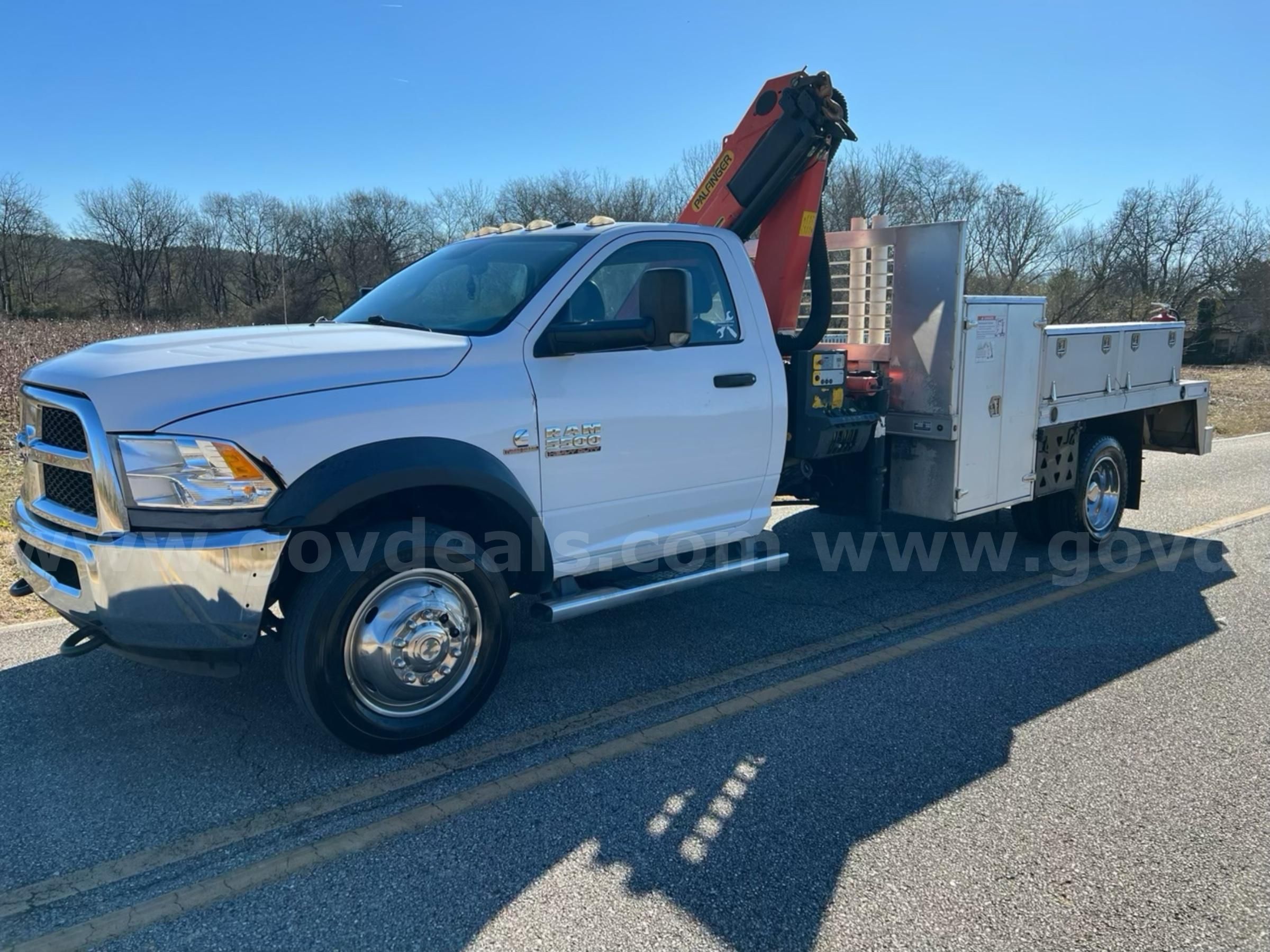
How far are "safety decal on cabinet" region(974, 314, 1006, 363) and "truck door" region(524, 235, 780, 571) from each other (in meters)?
1.67

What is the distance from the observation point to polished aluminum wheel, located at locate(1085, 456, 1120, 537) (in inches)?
289

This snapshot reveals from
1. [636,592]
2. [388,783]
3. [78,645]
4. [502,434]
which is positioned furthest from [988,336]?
[78,645]

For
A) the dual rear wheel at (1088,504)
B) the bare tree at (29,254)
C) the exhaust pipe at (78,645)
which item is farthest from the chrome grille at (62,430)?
the bare tree at (29,254)

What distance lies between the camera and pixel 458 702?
3.99 metres

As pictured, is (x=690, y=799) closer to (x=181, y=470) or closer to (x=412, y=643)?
(x=412, y=643)

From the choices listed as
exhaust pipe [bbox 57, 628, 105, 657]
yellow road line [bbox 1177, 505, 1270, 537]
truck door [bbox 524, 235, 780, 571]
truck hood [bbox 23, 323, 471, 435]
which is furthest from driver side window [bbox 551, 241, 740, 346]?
yellow road line [bbox 1177, 505, 1270, 537]

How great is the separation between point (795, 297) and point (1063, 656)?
265 cm

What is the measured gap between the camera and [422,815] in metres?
3.39

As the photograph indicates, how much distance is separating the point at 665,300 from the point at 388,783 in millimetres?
2363

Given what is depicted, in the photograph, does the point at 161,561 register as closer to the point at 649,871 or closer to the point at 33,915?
the point at 33,915

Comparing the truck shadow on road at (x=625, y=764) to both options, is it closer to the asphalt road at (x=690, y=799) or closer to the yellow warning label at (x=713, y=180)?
the asphalt road at (x=690, y=799)

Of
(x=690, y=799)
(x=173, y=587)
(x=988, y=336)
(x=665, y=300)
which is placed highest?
(x=665, y=300)

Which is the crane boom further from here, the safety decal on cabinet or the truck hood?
the truck hood

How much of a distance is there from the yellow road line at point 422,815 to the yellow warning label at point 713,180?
309 cm
